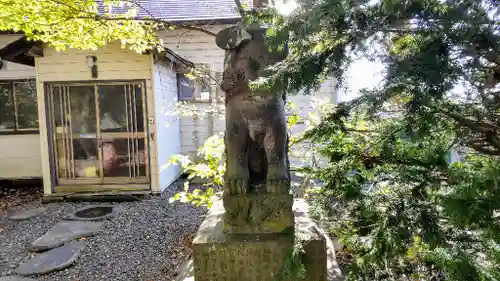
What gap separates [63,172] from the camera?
6797 mm

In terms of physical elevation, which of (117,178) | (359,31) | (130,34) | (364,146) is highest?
(130,34)

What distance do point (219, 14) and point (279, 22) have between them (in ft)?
24.6

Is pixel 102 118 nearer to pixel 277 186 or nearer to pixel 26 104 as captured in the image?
pixel 26 104

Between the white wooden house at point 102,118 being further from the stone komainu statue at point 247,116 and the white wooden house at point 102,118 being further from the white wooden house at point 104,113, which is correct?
the stone komainu statue at point 247,116

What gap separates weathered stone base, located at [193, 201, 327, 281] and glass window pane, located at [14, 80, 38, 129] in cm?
771

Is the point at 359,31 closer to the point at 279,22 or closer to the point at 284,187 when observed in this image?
the point at 279,22

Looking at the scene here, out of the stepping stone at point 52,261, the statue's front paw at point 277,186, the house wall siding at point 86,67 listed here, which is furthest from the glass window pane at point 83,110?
the statue's front paw at point 277,186

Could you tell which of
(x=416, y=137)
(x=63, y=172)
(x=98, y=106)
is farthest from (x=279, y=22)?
(x=63, y=172)

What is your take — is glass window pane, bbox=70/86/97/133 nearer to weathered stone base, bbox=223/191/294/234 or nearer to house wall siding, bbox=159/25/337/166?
house wall siding, bbox=159/25/337/166

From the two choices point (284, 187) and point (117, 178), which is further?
point (117, 178)

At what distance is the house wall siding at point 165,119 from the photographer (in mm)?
6652

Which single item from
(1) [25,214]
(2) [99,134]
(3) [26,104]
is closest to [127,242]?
(1) [25,214]

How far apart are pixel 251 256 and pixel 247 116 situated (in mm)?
885

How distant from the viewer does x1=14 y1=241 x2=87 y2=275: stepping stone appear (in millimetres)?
3871
